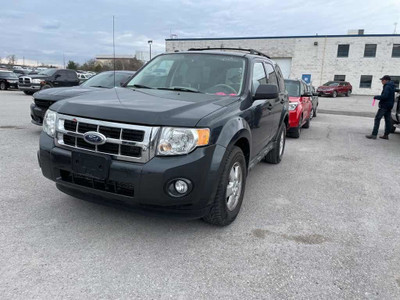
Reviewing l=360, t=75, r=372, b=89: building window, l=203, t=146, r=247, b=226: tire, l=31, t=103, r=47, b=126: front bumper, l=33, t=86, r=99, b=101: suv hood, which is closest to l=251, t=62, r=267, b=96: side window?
l=203, t=146, r=247, b=226: tire

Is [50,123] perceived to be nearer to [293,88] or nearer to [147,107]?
[147,107]

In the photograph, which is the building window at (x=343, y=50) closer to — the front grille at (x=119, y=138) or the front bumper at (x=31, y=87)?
the front bumper at (x=31, y=87)

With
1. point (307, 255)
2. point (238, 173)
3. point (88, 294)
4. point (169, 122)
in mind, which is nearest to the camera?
point (88, 294)

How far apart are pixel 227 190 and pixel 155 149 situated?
3.11 feet

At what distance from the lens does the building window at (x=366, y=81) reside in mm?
36709

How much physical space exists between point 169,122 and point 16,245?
1.76 metres

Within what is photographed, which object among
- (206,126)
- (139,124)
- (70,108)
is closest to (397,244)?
(206,126)

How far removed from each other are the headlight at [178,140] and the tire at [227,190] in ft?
1.36

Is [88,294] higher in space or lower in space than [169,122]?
Answer: lower

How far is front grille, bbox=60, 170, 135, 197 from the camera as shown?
2.76m

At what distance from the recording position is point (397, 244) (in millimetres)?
3168

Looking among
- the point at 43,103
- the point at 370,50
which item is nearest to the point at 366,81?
the point at 370,50

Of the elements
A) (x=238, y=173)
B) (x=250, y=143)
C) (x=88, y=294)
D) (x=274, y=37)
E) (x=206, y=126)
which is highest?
(x=274, y=37)

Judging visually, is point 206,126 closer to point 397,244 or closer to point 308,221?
point 308,221
